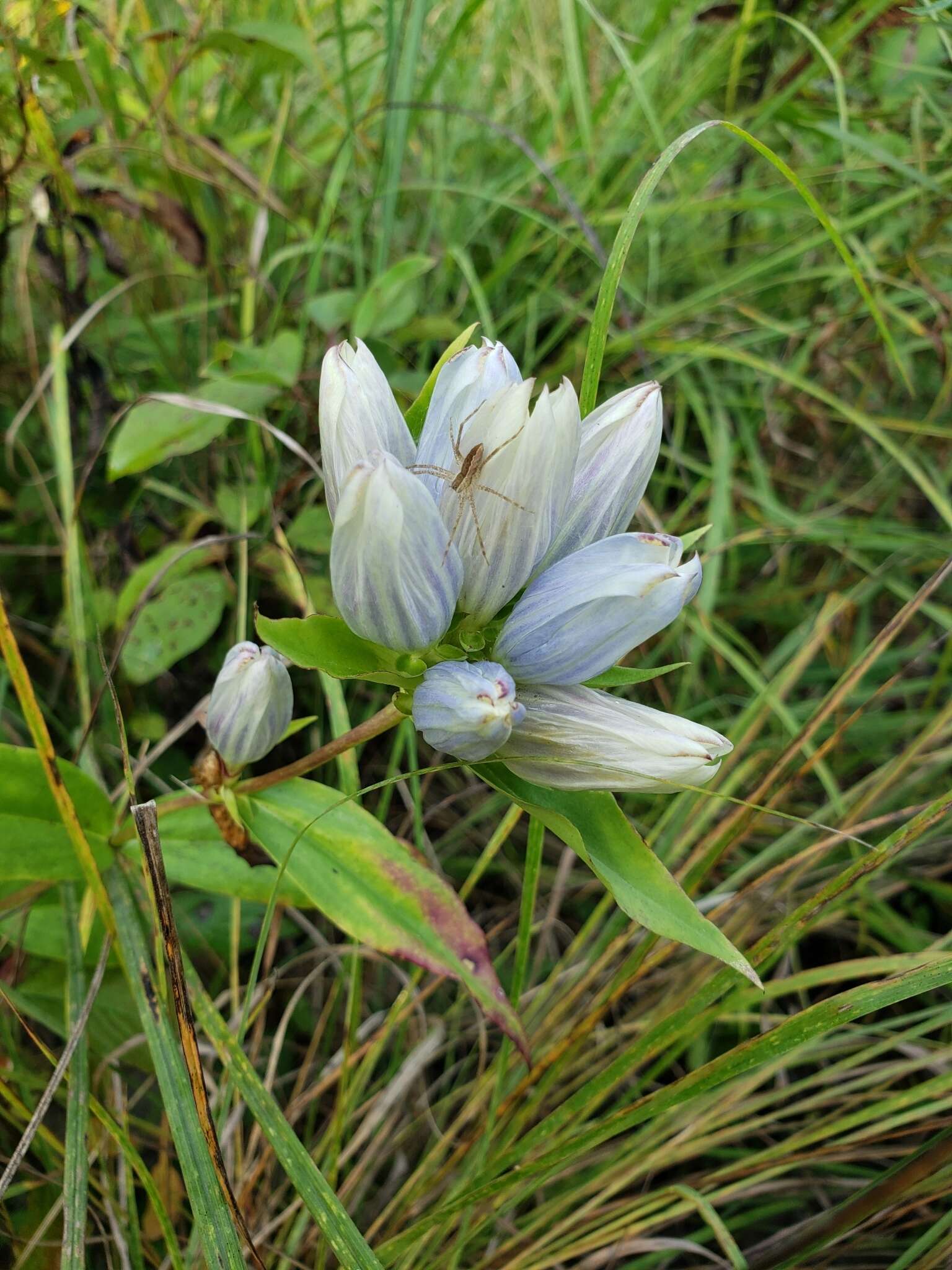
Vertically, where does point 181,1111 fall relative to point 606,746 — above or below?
below

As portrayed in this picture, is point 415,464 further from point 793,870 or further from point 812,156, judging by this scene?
point 812,156

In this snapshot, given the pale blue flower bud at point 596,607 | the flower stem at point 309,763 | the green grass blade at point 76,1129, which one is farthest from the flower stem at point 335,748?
the green grass blade at point 76,1129

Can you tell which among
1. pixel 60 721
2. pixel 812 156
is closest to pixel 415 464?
pixel 60 721

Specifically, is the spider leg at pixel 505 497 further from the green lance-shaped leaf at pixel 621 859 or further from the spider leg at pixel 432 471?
the green lance-shaped leaf at pixel 621 859

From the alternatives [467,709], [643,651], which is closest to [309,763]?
[467,709]

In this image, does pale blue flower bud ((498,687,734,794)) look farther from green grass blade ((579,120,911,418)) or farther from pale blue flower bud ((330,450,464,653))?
green grass blade ((579,120,911,418))

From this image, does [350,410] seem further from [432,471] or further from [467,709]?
[467,709]
